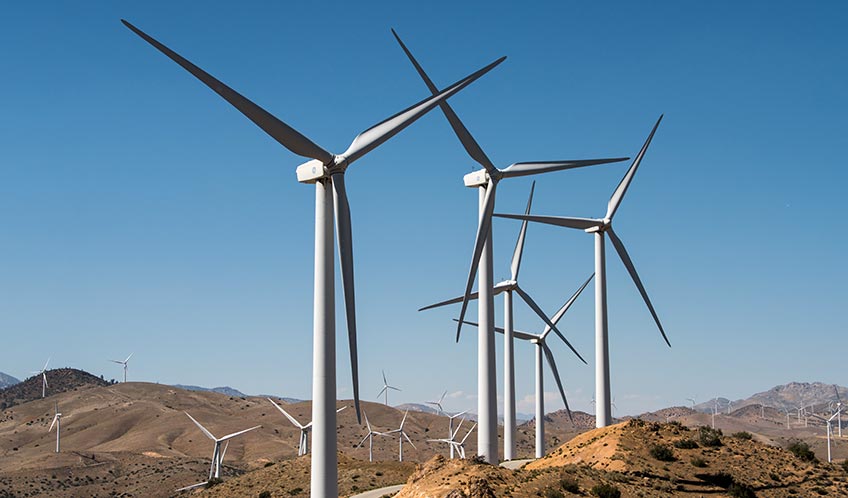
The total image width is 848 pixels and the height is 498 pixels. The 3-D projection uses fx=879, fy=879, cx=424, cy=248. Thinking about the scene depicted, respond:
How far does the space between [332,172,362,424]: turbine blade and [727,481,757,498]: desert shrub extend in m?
23.9

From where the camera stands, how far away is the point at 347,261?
4469 centimetres

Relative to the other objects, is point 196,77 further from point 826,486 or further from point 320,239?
point 826,486

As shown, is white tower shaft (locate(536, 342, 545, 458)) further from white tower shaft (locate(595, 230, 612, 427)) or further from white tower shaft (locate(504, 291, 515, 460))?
white tower shaft (locate(595, 230, 612, 427))

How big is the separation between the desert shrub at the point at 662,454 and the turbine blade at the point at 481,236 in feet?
55.3

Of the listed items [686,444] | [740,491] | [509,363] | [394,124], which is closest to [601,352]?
[686,444]

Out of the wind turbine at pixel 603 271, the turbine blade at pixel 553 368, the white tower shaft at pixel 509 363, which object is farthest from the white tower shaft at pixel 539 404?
the wind turbine at pixel 603 271

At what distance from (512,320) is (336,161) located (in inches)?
1524

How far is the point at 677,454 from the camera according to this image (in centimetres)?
5978

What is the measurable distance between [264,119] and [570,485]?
84.1 feet

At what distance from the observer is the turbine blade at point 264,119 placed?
38.5 metres

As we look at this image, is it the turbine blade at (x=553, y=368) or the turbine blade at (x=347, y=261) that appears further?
the turbine blade at (x=553, y=368)

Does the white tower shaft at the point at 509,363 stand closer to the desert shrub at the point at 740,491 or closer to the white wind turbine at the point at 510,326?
the white wind turbine at the point at 510,326

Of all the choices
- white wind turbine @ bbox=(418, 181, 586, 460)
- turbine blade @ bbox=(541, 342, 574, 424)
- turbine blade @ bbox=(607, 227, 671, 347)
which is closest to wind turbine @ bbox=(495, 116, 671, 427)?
turbine blade @ bbox=(607, 227, 671, 347)

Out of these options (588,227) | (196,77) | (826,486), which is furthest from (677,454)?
(196,77)
